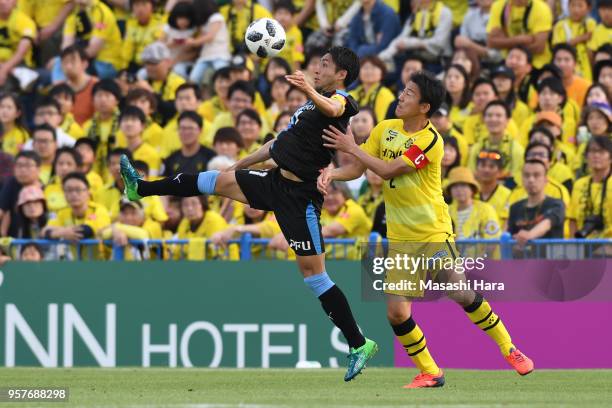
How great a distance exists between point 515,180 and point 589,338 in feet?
7.82

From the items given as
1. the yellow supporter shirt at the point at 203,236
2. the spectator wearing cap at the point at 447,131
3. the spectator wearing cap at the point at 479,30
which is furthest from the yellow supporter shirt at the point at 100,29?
the spectator wearing cap at the point at 447,131

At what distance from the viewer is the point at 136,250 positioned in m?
15.6

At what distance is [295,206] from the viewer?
464 inches

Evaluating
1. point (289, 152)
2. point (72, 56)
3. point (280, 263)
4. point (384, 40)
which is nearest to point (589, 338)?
point (280, 263)

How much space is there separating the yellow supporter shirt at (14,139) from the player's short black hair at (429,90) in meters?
8.92

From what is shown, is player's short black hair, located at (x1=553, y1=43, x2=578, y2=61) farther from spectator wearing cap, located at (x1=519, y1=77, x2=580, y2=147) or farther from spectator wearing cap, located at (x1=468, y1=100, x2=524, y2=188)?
spectator wearing cap, located at (x1=468, y1=100, x2=524, y2=188)

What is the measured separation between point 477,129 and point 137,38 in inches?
228

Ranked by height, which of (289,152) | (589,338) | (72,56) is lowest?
(589,338)

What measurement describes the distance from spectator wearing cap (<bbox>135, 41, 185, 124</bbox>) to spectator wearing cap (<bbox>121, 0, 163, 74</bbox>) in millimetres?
602

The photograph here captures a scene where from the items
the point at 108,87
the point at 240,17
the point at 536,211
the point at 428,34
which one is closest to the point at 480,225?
the point at 536,211

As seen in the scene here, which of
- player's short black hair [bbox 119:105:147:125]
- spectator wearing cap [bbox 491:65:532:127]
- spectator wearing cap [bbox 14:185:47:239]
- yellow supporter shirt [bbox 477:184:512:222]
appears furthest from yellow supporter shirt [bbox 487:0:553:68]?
spectator wearing cap [bbox 14:185:47:239]

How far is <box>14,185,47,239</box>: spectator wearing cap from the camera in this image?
1678 centimetres

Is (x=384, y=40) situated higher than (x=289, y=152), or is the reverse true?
(x=384, y=40)

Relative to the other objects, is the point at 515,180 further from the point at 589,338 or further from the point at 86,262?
the point at 86,262
